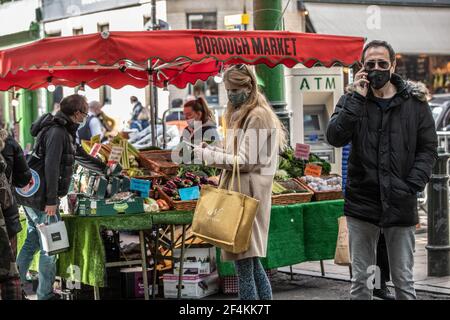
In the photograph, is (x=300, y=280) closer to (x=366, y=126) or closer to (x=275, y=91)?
(x=275, y=91)

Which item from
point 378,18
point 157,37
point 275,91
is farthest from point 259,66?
point 378,18

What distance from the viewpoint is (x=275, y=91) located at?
32.6ft

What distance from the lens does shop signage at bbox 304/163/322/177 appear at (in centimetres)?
895

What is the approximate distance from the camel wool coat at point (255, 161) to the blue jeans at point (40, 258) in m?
2.25

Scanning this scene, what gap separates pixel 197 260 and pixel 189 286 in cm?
27

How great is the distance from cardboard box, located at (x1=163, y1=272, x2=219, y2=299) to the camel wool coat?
2.13 m

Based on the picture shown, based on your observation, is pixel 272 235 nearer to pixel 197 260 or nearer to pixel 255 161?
pixel 197 260

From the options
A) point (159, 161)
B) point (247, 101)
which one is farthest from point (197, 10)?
point (247, 101)

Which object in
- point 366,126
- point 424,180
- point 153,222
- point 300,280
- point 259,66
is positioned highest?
point 259,66

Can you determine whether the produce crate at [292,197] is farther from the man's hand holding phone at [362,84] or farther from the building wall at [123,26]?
the building wall at [123,26]

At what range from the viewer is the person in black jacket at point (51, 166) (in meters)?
7.50

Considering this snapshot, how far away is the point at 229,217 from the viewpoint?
5.80 meters

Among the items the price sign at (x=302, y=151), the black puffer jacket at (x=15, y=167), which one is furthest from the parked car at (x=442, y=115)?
the black puffer jacket at (x=15, y=167)
